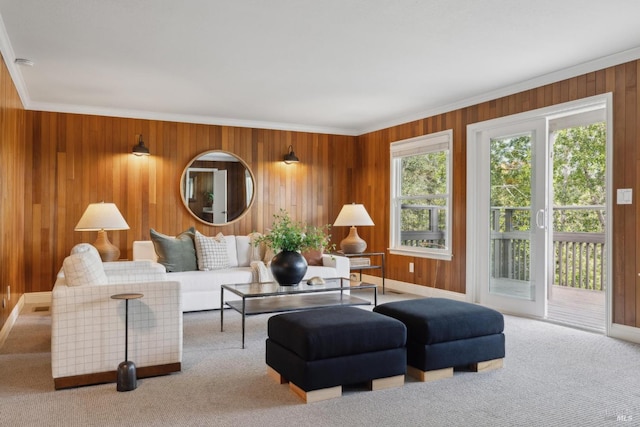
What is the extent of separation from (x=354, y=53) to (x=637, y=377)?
3.17 meters

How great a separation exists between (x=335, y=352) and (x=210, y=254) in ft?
10.4

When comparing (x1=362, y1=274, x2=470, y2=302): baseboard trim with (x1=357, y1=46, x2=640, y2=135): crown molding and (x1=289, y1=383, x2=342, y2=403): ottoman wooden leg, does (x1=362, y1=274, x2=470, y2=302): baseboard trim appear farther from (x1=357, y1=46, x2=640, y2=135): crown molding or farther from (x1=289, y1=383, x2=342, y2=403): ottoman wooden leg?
Result: (x1=289, y1=383, x2=342, y2=403): ottoman wooden leg

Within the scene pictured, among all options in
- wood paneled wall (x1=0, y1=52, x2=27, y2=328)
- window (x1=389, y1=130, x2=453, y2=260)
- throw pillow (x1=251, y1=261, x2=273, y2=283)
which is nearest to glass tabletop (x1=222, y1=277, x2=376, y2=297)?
throw pillow (x1=251, y1=261, x2=273, y2=283)

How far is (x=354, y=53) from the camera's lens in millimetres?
4191

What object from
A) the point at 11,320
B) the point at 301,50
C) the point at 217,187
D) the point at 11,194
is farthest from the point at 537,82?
the point at 11,320

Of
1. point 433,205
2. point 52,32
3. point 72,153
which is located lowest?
point 433,205

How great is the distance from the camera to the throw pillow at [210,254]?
561cm

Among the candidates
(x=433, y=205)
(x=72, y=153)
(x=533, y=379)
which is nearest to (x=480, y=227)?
(x=433, y=205)

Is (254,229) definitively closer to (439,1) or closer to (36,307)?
(36,307)

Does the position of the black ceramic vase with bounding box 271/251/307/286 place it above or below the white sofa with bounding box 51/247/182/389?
above

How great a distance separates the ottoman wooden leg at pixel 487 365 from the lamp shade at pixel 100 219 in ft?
12.8

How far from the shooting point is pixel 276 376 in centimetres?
312

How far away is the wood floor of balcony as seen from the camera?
484 cm

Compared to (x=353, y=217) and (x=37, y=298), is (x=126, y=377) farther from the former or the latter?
(x=353, y=217)
